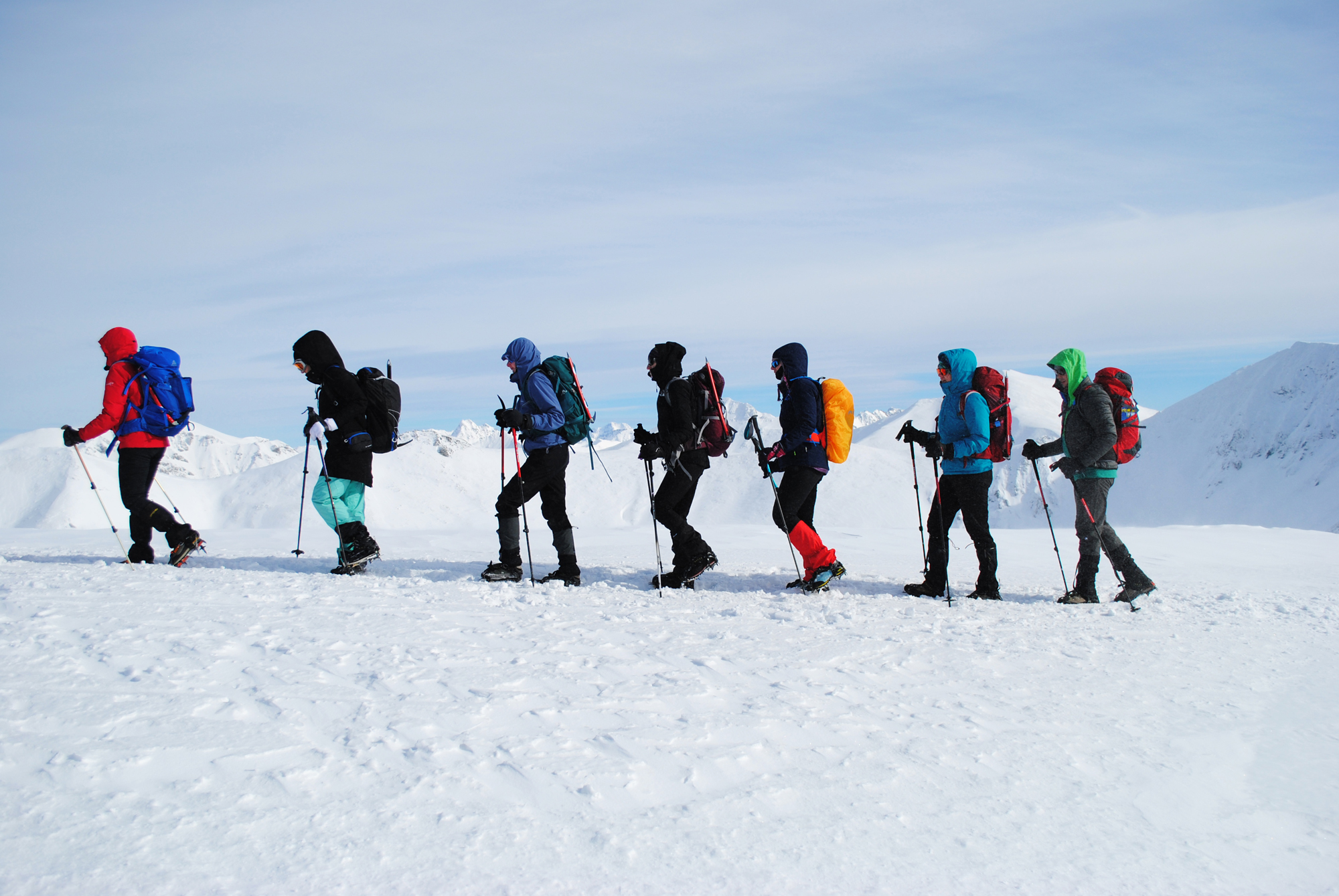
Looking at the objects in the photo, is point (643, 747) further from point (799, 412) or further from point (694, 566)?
point (799, 412)

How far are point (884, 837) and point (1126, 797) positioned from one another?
1.24 m

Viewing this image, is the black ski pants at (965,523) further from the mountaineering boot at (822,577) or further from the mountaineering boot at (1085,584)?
the mountaineering boot at (822,577)

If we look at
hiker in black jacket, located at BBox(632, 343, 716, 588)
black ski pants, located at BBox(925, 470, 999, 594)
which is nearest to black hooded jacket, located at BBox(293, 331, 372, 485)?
hiker in black jacket, located at BBox(632, 343, 716, 588)

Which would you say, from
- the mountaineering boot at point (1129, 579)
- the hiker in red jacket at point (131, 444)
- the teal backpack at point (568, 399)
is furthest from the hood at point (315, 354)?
the mountaineering boot at point (1129, 579)

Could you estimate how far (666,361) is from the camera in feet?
25.0

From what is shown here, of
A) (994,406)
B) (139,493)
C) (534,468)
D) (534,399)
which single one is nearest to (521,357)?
(534,399)

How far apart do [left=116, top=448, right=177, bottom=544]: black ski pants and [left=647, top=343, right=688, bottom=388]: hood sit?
5.02 meters

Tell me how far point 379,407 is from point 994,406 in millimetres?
5998

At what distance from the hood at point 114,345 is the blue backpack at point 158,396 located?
79 millimetres

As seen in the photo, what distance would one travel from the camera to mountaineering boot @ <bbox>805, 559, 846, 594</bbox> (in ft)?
24.7

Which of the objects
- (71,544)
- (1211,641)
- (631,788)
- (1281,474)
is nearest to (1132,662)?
(1211,641)

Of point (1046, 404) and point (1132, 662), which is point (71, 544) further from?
point (1046, 404)

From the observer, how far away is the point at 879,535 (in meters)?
14.4

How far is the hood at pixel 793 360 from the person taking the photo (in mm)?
7535
